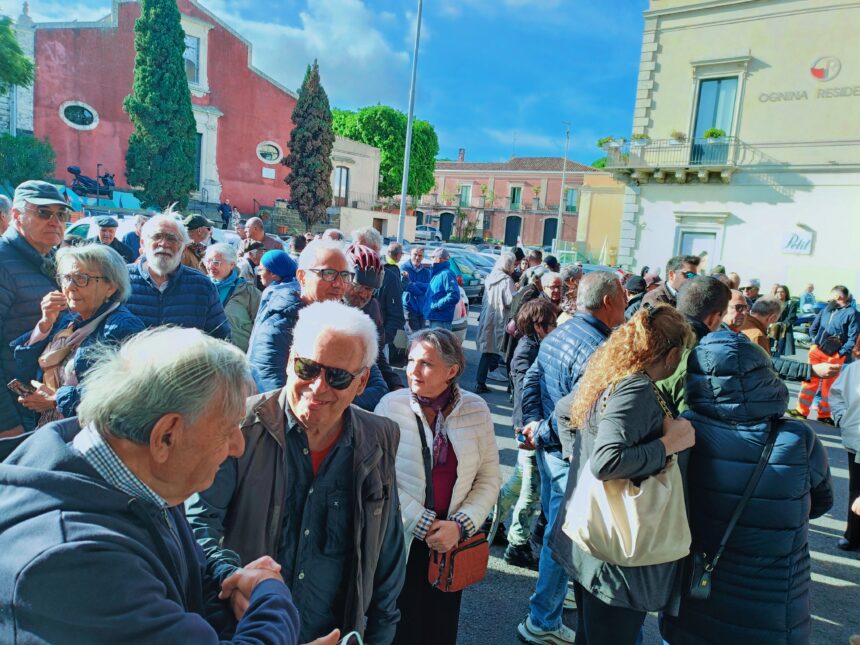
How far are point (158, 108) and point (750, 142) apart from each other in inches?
929

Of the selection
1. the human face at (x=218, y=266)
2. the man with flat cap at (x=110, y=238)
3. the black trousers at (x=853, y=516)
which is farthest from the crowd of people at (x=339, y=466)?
the man with flat cap at (x=110, y=238)

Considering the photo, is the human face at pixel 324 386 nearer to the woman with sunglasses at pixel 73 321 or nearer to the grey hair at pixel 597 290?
the woman with sunglasses at pixel 73 321

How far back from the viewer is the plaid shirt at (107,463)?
42.8 inches

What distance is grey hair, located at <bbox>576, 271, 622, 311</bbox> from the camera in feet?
10.9

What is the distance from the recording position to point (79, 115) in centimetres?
2480

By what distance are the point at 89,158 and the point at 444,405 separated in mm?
27875

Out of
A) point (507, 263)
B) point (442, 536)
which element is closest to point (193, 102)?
point (507, 263)

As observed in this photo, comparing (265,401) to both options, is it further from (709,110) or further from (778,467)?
(709,110)

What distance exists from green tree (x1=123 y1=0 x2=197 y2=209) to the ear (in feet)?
88.1

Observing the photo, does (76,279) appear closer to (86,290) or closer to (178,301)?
(86,290)

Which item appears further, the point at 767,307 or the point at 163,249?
the point at 767,307

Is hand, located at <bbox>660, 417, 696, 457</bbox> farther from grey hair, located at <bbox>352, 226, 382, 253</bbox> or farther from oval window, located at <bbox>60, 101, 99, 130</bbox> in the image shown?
oval window, located at <bbox>60, 101, 99, 130</bbox>

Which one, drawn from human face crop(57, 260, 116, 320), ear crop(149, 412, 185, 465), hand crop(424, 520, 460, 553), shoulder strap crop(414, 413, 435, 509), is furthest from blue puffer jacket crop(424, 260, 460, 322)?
ear crop(149, 412, 185, 465)

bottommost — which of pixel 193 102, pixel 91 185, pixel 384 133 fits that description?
pixel 91 185
